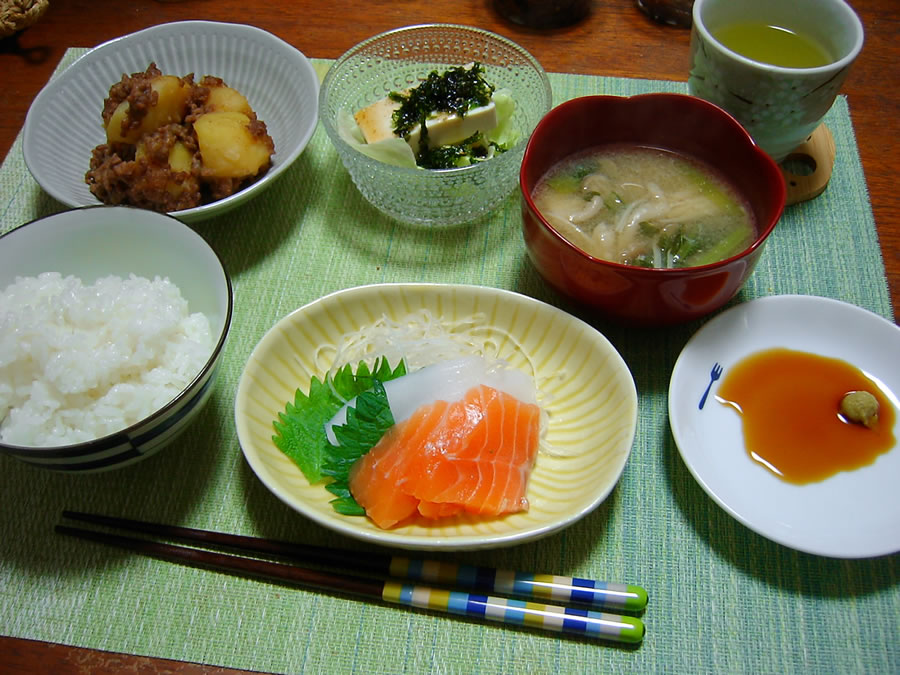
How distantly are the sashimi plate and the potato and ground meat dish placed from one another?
561 millimetres

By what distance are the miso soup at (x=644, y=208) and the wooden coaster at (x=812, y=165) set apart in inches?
16.5

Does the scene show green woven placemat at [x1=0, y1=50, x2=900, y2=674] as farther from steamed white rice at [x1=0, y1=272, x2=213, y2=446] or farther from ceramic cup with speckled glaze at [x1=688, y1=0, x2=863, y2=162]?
ceramic cup with speckled glaze at [x1=688, y1=0, x2=863, y2=162]

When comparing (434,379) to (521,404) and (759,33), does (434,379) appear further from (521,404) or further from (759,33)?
(759,33)

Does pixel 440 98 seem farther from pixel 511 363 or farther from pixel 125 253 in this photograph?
pixel 125 253

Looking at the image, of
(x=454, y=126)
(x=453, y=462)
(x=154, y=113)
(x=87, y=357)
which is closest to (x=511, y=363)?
(x=453, y=462)

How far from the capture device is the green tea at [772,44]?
194 cm

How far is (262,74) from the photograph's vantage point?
2.29 m

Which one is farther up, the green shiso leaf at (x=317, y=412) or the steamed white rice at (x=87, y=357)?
the steamed white rice at (x=87, y=357)

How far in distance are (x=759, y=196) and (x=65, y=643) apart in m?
1.96

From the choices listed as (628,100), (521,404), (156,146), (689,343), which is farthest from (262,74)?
(689,343)

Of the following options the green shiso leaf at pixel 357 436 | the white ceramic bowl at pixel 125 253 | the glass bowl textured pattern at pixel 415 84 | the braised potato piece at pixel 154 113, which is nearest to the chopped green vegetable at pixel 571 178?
the glass bowl textured pattern at pixel 415 84

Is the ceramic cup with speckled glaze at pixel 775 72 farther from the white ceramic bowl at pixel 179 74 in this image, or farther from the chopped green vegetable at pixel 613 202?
the white ceramic bowl at pixel 179 74

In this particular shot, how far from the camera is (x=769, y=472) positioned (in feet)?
4.84

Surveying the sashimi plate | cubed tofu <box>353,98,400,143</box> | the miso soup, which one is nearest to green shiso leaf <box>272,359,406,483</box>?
the sashimi plate
